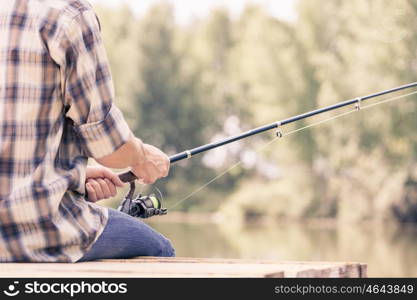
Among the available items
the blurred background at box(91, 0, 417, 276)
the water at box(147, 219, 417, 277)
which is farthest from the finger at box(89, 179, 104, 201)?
the blurred background at box(91, 0, 417, 276)

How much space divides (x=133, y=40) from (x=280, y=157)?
624 cm

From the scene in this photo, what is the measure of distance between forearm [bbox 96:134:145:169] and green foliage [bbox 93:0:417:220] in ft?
42.8

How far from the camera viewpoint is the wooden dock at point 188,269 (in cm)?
153

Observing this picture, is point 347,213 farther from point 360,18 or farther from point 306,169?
point 360,18

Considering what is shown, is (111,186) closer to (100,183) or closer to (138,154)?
(100,183)

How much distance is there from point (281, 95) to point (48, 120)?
57.0 ft

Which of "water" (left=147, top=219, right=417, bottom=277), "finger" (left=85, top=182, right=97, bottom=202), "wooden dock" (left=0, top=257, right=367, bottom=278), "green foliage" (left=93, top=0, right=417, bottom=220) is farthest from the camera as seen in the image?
"green foliage" (left=93, top=0, right=417, bottom=220)

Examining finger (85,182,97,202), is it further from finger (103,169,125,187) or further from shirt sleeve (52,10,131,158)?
shirt sleeve (52,10,131,158)

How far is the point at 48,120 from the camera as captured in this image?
1.72 meters

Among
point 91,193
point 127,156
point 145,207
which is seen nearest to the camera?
point 127,156

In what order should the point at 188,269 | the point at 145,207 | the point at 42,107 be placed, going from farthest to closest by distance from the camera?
the point at 145,207, the point at 42,107, the point at 188,269

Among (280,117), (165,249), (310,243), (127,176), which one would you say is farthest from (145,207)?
(280,117)

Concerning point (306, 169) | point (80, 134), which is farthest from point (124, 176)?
point (306, 169)

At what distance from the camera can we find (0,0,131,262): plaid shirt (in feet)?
5.59
